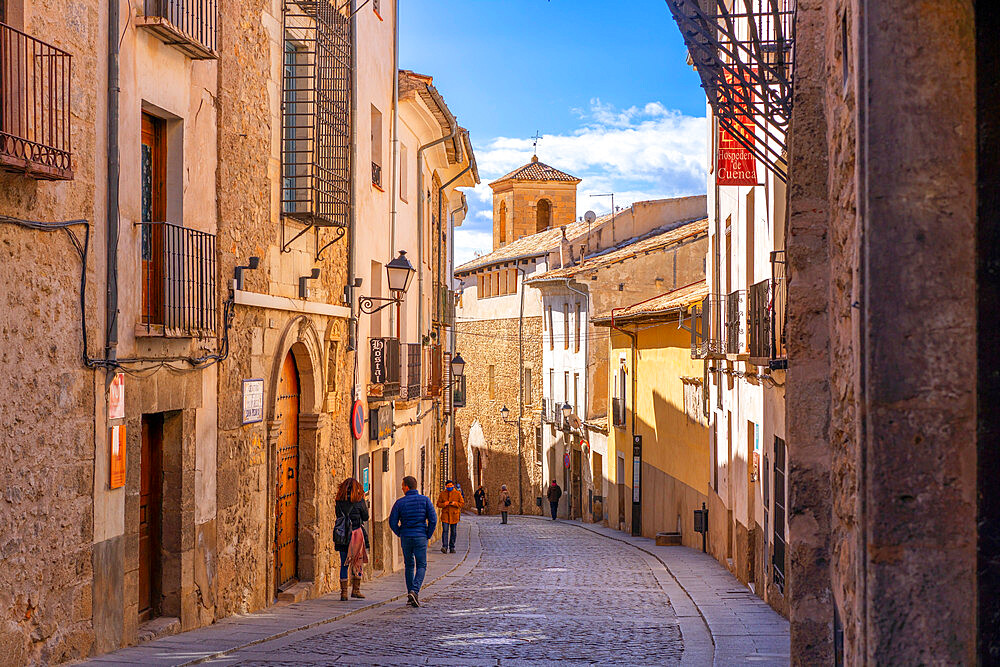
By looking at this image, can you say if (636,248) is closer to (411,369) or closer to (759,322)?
(411,369)

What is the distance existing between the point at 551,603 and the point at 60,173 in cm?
821

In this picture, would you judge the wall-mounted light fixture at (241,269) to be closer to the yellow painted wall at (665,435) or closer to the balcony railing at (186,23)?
the balcony railing at (186,23)

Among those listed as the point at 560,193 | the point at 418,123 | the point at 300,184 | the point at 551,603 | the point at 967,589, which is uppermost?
the point at 560,193

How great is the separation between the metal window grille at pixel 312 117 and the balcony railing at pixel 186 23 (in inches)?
101

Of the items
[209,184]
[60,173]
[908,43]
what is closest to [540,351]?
[209,184]

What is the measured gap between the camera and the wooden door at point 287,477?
509 inches

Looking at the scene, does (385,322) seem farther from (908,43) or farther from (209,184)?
(908,43)

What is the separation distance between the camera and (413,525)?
1238 cm

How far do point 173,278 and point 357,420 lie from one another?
663cm

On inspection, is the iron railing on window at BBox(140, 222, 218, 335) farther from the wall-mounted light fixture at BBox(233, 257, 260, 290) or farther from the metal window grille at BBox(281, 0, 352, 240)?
the metal window grille at BBox(281, 0, 352, 240)

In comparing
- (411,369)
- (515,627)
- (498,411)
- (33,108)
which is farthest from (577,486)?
(33,108)

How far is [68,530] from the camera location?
25.7ft

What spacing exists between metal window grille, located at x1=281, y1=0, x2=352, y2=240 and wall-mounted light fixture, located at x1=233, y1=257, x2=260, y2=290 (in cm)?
137

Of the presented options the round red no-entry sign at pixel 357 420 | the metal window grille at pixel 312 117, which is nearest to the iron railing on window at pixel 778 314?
the metal window grille at pixel 312 117
